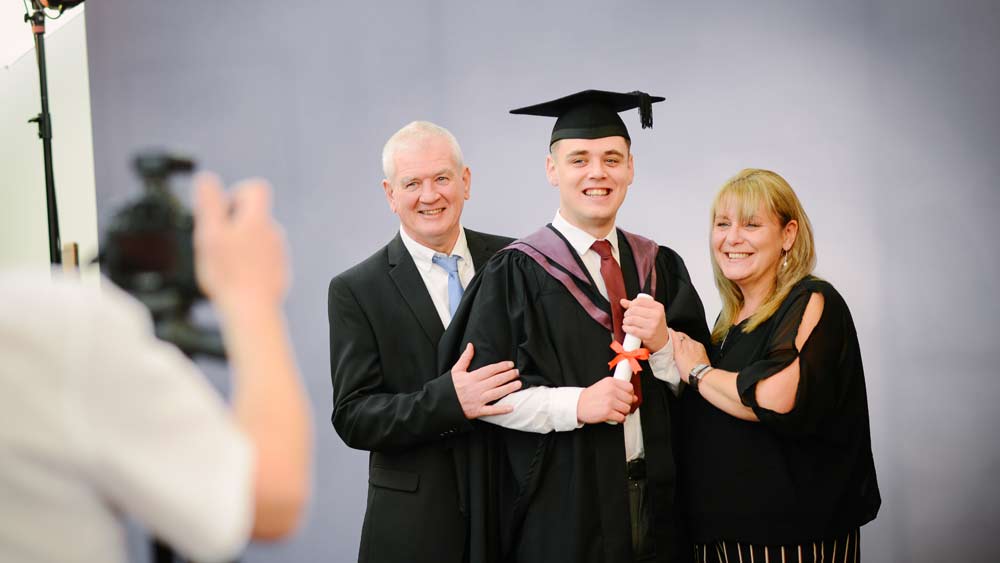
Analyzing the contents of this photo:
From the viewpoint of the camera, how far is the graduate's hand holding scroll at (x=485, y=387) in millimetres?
2775

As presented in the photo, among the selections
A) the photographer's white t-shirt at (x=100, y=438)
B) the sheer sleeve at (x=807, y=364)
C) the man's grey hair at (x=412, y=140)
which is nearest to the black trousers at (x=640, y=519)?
the sheer sleeve at (x=807, y=364)

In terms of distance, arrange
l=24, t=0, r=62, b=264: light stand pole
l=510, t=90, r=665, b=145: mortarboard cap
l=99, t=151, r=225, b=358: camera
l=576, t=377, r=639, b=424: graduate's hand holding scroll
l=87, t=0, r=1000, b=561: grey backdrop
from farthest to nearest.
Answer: l=87, t=0, r=1000, b=561: grey backdrop, l=24, t=0, r=62, b=264: light stand pole, l=510, t=90, r=665, b=145: mortarboard cap, l=576, t=377, r=639, b=424: graduate's hand holding scroll, l=99, t=151, r=225, b=358: camera

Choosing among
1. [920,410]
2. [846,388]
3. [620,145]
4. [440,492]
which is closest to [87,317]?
[440,492]

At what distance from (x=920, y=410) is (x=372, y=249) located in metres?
2.74

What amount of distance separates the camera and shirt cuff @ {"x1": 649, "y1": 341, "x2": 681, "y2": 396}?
71.2 inches

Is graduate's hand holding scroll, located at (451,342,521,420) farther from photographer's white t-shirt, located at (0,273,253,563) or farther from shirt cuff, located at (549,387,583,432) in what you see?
photographer's white t-shirt, located at (0,273,253,563)

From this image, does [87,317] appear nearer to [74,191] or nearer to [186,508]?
[186,508]

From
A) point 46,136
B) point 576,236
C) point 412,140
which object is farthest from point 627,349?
point 46,136

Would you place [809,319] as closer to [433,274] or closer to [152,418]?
[433,274]

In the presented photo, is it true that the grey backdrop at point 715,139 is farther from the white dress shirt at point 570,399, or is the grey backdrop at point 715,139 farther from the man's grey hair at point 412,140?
the white dress shirt at point 570,399

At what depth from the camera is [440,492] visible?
9.57ft

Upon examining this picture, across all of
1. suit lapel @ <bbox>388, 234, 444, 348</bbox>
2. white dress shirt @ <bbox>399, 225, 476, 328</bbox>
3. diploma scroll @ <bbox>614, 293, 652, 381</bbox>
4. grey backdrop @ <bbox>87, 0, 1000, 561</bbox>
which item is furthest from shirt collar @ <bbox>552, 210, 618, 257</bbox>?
grey backdrop @ <bbox>87, 0, 1000, 561</bbox>

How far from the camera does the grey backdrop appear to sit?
4570mm

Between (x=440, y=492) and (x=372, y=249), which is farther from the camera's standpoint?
(x=372, y=249)
